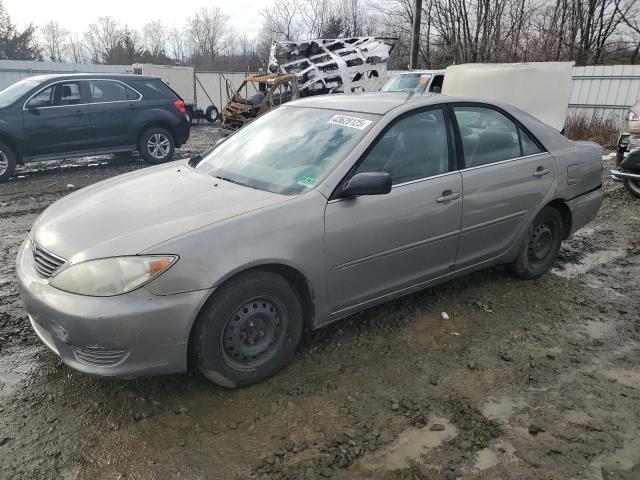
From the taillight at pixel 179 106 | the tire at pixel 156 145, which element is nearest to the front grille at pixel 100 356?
the tire at pixel 156 145

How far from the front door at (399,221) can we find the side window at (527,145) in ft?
2.84

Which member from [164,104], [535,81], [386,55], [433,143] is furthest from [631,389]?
[386,55]

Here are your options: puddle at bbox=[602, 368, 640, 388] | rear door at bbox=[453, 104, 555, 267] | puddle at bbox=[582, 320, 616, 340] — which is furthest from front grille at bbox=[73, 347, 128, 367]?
puddle at bbox=[582, 320, 616, 340]

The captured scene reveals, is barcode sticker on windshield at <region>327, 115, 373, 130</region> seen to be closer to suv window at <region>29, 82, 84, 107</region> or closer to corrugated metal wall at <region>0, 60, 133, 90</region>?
suv window at <region>29, 82, 84, 107</region>

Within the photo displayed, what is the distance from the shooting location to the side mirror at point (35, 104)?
836cm

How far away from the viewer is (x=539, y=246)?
436 centimetres

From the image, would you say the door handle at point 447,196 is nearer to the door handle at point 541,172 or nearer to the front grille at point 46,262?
the door handle at point 541,172

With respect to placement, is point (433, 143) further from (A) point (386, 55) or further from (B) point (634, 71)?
(A) point (386, 55)

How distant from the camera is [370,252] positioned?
3.09 metres

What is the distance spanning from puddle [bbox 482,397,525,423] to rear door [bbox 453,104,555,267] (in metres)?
1.15

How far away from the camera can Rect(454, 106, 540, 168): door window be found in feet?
12.0

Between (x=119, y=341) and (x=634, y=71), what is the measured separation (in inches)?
567

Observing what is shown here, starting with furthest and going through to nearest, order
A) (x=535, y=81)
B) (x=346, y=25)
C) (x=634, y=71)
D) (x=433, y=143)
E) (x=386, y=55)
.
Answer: (x=346, y=25) < (x=386, y=55) < (x=634, y=71) < (x=535, y=81) < (x=433, y=143)

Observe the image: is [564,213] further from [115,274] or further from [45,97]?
[45,97]
